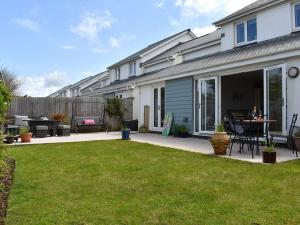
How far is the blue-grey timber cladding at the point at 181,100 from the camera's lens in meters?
14.2

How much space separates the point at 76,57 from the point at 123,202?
64.1 ft

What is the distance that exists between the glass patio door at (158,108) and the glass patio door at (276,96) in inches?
275

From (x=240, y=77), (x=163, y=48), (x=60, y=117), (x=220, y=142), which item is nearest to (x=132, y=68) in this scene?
(x=163, y=48)

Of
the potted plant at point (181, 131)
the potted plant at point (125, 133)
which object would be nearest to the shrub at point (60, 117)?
the potted plant at point (125, 133)

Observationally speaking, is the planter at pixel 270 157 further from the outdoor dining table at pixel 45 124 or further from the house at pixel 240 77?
the outdoor dining table at pixel 45 124

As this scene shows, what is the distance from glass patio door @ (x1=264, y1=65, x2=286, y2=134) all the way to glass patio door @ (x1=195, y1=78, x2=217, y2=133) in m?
2.80

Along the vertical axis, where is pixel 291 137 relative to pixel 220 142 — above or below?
above

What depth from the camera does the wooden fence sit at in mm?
18141

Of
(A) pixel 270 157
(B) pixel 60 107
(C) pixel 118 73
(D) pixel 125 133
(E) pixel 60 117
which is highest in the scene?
(C) pixel 118 73

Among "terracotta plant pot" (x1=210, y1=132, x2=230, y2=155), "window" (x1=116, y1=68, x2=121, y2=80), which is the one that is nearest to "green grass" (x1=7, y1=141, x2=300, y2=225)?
"terracotta plant pot" (x1=210, y1=132, x2=230, y2=155)

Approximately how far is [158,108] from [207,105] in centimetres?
424

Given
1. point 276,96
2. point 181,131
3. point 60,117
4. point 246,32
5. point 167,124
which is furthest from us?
point 60,117

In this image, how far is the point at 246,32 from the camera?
13711 mm

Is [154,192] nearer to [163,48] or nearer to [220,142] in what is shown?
[220,142]
